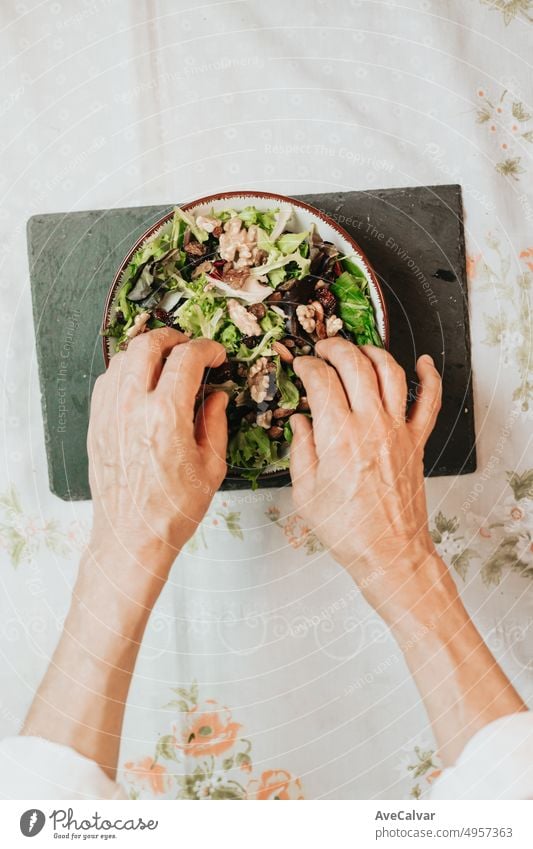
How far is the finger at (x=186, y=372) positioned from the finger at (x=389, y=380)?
0.39 feet

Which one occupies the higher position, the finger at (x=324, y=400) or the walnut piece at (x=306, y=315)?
the walnut piece at (x=306, y=315)

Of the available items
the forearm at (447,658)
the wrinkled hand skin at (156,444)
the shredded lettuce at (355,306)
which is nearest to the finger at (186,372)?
the wrinkled hand skin at (156,444)

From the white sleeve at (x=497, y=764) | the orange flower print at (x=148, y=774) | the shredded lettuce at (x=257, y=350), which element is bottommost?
the white sleeve at (x=497, y=764)

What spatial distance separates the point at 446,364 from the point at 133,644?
35cm

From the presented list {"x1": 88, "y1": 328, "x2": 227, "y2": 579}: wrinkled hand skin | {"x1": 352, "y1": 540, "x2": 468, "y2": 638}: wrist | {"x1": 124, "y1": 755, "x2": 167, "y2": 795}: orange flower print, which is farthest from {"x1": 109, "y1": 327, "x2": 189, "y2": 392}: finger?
{"x1": 124, "y1": 755, "x2": 167, "y2": 795}: orange flower print

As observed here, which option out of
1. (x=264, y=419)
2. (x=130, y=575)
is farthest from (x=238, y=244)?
(x=130, y=575)

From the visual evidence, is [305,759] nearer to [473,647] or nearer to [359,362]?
[473,647]

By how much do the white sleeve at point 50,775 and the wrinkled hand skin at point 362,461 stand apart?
0.25 m

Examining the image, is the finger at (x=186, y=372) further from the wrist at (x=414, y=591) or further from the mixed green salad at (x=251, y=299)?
the wrist at (x=414, y=591)

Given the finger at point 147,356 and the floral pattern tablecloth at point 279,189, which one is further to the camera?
the floral pattern tablecloth at point 279,189

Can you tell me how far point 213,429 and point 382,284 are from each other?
21 cm

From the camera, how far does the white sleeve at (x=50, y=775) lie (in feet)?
1.70

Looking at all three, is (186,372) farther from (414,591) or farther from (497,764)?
(497,764)

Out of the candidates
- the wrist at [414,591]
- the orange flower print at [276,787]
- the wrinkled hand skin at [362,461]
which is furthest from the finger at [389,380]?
the orange flower print at [276,787]
